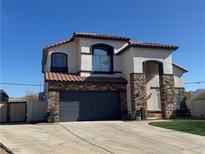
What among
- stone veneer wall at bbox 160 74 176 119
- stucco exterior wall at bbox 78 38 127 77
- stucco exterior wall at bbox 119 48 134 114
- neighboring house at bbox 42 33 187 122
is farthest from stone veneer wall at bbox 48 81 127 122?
stone veneer wall at bbox 160 74 176 119

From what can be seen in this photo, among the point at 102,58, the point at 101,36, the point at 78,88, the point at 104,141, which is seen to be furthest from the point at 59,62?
the point at 104,141

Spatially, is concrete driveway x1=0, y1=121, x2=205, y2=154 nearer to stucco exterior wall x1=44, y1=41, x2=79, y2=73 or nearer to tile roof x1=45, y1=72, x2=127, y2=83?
tile roof x1=45, y1=72, x2=127, y2=83

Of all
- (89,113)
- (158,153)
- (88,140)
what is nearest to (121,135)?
(88,140)

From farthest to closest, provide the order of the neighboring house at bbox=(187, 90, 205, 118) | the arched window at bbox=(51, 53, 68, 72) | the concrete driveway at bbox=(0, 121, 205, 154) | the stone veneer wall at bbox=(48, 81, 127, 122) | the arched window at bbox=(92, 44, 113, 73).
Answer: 1. the neighboring house at bbox=(187, 90, 205, 118)
2. the arched window at bbox=(92, 44, 113, 73)
3. the arched window at bbox=(51, 53, 68, 72)
4. the stone veneer wall at bbox=(48, 81, 127, 122)
5. the concrete driveway at bbox=(0, 121, 205, 154)

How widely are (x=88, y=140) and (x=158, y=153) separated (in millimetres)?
4024

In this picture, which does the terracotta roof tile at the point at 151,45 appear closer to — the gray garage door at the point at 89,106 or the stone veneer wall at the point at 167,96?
the stone veneer wall at the point at 167,96

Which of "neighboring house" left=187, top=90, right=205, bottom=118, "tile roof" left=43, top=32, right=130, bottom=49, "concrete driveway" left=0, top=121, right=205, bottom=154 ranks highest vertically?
"tile roof" left=43, top=32, right=130, bottom=49

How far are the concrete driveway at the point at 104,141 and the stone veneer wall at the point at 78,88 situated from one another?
4.89 m

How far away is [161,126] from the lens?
18172mm

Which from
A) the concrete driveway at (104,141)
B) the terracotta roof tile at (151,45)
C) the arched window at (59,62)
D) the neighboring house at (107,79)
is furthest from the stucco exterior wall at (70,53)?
the concrete driveway at (104,141)

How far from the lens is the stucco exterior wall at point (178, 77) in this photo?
26766 millimetres

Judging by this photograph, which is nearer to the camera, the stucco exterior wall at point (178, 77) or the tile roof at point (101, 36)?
the tile roof at point (101, 36)

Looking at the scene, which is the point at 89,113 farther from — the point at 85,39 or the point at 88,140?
the point at 88,140

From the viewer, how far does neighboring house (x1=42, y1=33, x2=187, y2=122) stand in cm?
2234
